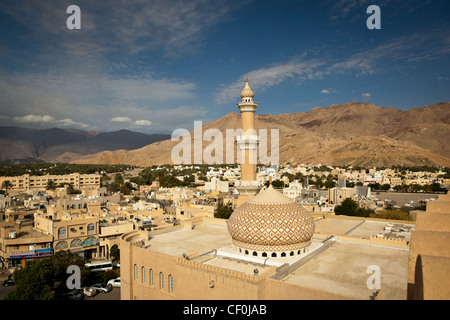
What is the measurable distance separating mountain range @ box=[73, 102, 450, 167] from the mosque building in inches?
3474

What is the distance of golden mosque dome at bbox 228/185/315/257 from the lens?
35.7ft

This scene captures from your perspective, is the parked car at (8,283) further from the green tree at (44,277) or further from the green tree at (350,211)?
the green tree at (350,211)

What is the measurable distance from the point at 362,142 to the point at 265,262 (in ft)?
342

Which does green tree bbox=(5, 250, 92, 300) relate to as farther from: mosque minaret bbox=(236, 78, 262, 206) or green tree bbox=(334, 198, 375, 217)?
green tree bbox=(334, 198, 375, 217)

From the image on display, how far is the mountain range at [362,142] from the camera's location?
97188 mm

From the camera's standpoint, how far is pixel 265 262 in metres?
10.6

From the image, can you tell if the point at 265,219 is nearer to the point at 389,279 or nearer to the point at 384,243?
the point at 389,279

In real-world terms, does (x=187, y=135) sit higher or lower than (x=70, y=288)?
higher

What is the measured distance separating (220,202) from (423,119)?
473 feet

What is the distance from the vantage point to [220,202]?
3700 centimetres

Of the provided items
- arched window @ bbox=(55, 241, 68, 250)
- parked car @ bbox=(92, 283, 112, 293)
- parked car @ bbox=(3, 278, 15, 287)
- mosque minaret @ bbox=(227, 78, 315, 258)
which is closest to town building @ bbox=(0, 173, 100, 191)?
arched window @ bbox=(55, 241, 68, 250)

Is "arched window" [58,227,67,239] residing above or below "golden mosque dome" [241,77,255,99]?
below
